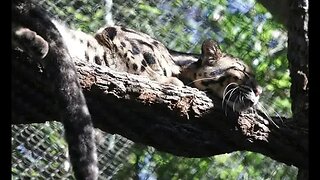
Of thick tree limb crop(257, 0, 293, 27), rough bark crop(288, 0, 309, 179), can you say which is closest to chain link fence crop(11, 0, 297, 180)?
thick tree limb crop(257, 0, 293, 27)

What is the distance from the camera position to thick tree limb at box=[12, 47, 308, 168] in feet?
3.63

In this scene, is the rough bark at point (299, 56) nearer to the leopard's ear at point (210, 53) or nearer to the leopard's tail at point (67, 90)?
the leopard's ear at point (210, 53)

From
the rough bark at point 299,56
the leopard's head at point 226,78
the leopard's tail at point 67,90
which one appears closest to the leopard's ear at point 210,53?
the leopard's head at point 226,78

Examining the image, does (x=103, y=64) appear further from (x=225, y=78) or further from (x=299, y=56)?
(x=299, y=56)

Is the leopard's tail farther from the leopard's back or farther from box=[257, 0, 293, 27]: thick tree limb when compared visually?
box=[257, 0, 293, 27]: thick tree limb

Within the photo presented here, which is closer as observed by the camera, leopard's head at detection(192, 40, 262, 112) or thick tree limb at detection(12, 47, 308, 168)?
thick tree limb at detection(12, 47, 308, 168)

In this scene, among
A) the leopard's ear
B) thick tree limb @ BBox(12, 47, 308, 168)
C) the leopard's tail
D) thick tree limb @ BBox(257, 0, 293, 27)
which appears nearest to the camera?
the leopard's tail

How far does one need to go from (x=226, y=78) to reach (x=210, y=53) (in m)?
0.09

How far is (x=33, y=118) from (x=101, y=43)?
339 millimetres

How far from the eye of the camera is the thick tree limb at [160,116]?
111cm

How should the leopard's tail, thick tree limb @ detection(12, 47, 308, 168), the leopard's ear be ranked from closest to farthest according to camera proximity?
the leopard's tail → thick tree limb @ detection(12, 47, 308, 168) → the leopard's ear

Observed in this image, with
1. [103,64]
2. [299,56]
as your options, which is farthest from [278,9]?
[103,64]

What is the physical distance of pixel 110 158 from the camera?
4.74ft

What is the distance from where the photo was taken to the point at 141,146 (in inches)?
55.3
